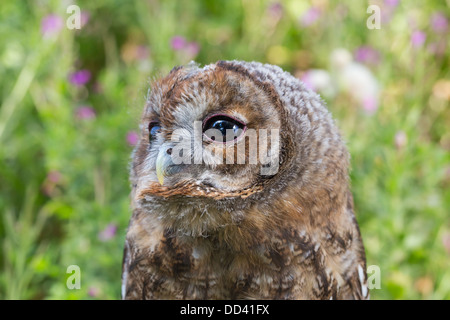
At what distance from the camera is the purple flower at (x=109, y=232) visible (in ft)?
7.45

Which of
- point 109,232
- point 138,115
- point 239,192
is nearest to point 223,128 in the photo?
point 239,192

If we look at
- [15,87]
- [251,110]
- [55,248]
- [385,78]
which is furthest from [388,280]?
[15,87]

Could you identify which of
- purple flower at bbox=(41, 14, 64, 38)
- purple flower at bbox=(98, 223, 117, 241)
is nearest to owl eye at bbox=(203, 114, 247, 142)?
purple flower at bbox=(98, 223, 117, 241)

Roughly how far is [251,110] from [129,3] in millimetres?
3018

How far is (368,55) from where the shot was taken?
10.2ft

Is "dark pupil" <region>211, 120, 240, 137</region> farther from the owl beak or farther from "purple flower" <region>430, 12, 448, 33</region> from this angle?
"purple flower" <region>430, 12, 448, 33</region>

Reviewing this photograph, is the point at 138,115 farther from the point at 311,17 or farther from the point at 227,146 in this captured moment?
the point at 311,17

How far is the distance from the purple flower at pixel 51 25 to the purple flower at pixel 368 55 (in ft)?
5.94

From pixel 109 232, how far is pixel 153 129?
921mm

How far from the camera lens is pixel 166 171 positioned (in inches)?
54.4

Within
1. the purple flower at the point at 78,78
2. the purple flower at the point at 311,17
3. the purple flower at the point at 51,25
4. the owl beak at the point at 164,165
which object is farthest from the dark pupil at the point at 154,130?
the purple flower at the point at 311,17

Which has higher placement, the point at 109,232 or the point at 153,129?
the point at 153,129
